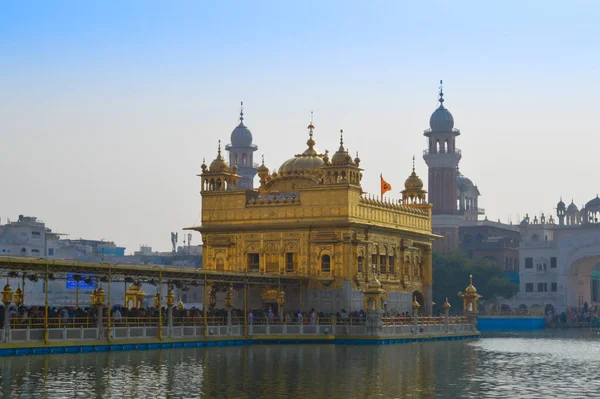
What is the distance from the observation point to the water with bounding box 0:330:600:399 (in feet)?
81.7

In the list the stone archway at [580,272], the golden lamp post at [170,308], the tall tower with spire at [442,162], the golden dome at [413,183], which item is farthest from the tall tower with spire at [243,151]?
the golden lamp post at [170,308]

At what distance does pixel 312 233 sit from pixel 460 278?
41.5 meters

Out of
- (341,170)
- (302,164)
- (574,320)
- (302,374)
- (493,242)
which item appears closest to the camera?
(302,374)

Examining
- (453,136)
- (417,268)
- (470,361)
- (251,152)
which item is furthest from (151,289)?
(470,361)

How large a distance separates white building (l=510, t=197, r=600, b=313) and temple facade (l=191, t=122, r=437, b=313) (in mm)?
41095

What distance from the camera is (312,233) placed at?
52938 millimetres

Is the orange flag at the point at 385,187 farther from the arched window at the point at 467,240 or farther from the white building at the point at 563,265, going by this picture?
the arched window at the point at 467,240

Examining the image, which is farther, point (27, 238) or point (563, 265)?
point (27, 238)

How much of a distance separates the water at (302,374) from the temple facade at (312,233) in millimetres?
10425

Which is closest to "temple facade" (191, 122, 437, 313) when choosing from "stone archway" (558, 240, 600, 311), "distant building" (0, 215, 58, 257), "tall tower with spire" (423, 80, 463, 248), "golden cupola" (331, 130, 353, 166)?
"golden cupola" (331, 130, 353, 166)

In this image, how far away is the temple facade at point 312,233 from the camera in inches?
2062

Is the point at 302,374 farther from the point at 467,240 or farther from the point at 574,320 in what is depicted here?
the point at 467,240

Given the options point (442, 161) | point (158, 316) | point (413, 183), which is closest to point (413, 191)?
point (413, 183)

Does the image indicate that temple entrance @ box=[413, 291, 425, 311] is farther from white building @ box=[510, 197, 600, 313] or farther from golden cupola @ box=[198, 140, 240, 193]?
white building @ box=[510, 197, 600, 313]
